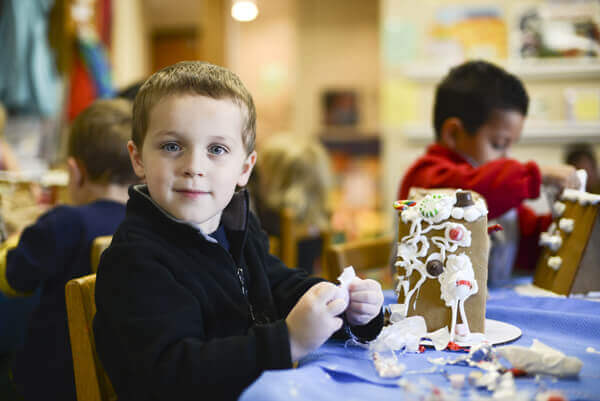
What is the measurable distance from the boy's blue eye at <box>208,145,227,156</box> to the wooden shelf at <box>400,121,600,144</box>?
2.30 meters

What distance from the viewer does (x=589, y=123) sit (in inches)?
106

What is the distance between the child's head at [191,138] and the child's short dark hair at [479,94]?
2.48ft

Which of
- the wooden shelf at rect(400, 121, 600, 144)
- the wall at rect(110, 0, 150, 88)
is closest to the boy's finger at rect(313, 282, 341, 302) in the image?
the wooden shelf at rect(400, 121, 600, 144)

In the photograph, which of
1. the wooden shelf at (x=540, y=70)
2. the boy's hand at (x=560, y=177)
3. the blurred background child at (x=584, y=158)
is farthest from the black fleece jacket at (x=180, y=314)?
the wooden shelf at (x=540, y=70)

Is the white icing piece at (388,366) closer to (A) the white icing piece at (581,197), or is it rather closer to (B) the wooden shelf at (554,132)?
(A) the white icing piece at (581,197)

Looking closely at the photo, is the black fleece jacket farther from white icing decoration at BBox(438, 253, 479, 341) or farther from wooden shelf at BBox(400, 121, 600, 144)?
wooden shelf at BBox(400, 121, 600, 144)

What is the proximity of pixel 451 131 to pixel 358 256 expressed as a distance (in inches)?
16.0

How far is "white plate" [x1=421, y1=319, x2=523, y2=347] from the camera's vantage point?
0.76 metres

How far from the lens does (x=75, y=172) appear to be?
1427 millimetres

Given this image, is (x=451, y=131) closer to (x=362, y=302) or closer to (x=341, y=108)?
(x=362, y=302)

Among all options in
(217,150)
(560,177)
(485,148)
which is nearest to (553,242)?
(560,177)

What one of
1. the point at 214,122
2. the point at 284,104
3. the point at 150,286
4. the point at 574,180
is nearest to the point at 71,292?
the point at 150,286

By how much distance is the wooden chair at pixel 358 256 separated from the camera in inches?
51.9

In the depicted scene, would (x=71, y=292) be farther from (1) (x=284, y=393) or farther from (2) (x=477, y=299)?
(2) (x=477, y=299)
